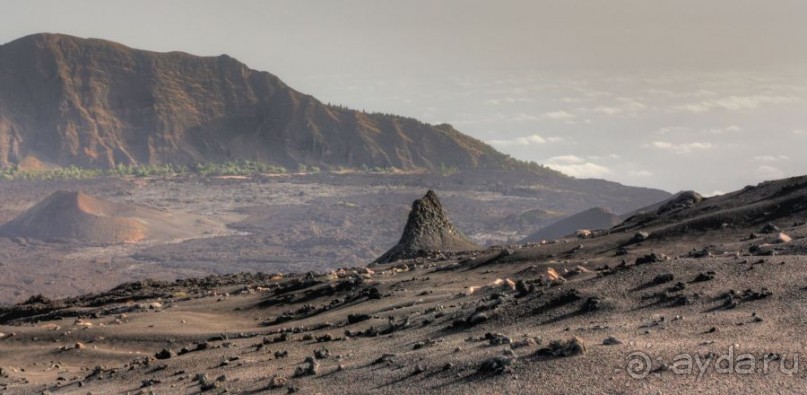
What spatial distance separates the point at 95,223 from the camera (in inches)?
4638

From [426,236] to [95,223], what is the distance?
8426cm

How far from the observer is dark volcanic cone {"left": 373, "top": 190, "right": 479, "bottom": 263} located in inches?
1564

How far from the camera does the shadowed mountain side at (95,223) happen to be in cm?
11575

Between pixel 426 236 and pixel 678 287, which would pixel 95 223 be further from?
pixel 678 287

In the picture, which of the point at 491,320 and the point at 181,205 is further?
the point at 181,205

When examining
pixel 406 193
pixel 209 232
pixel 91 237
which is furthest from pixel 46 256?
pixel 406 193

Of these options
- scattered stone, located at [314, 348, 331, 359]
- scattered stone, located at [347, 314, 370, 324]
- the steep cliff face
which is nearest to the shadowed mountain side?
the steep cliff face

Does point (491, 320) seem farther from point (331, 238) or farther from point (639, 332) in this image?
point (331, 238)

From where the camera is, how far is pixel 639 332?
48.2ft

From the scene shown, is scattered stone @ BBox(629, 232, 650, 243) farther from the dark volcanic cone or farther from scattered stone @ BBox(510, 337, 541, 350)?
the dark volcanic cone

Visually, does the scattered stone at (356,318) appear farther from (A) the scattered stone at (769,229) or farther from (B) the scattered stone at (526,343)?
(A) the scattered stone at (769,229)

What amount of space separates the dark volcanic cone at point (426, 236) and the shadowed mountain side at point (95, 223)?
257 ft

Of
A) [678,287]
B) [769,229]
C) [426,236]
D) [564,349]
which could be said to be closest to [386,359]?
[564,349]

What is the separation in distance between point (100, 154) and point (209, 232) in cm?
7167
